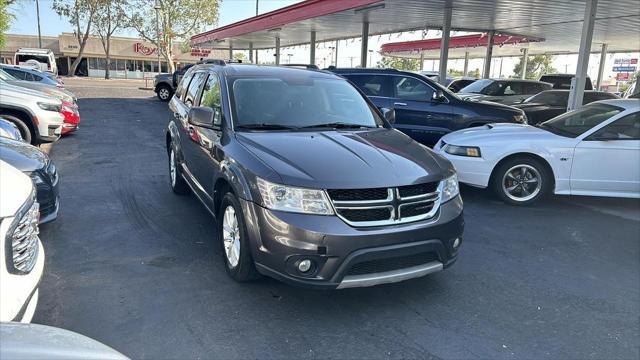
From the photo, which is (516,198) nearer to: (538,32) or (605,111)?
(605,111)

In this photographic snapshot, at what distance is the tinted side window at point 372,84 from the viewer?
965cm

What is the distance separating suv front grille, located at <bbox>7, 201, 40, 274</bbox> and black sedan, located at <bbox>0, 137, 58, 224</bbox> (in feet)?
6.49

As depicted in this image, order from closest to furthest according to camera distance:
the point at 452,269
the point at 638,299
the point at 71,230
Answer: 1. the point at 638,299
2. the point at 452,269
3. the point at 71,230

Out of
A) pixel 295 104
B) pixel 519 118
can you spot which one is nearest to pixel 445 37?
pixel 519 118

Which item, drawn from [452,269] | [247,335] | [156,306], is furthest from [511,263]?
[156,306]

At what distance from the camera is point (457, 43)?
95.2ft

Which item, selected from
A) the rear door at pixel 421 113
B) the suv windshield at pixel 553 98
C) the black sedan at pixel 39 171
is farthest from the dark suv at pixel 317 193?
the suv windshield at pixel 553 98

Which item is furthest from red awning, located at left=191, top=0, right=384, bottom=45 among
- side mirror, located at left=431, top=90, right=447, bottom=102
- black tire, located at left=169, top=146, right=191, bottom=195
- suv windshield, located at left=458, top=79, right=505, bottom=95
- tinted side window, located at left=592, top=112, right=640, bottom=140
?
black tire, located at left=169, top=146, right=191, bottom=195

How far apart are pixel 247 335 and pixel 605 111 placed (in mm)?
6387

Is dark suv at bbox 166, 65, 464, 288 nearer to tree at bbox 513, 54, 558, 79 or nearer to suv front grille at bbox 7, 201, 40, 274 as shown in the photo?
suv front grille at bbox 7, 201, 40, 274

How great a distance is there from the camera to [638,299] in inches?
165

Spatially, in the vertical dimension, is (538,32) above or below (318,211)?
above

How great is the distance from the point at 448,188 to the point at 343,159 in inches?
36.8

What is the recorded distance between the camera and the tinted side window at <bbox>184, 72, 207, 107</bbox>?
19.2 feet
